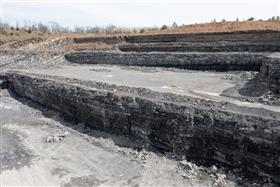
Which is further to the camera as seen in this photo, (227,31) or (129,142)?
(227,31)

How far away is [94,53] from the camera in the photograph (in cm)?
2375

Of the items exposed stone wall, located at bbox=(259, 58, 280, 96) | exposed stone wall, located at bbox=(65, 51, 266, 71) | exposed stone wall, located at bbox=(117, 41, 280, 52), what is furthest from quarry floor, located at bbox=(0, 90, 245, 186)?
exposed stone wall, located at bbox=(117, 41, 280, 52)

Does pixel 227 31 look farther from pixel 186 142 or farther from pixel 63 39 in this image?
pixel 186 142

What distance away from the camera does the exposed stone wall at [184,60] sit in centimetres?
1716

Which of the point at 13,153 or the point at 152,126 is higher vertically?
the point at 152,126

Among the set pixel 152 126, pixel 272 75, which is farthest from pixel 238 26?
pixel 152 126

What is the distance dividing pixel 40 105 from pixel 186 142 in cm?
856

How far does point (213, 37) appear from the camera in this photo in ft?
77.5

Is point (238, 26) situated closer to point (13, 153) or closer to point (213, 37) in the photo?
point (213, 37)

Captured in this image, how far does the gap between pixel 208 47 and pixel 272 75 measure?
9.43 meters

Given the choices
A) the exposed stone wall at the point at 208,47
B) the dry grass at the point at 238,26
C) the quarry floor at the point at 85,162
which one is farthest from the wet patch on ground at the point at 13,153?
the dry grass at the point at 238,26

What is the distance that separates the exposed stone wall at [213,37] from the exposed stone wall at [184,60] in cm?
439

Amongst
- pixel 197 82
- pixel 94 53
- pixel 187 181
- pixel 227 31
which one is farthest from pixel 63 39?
pixel 187 181

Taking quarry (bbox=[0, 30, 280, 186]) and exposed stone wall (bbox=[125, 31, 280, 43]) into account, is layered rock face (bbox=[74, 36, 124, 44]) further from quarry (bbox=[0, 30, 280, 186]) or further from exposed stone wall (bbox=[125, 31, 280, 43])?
quarry (bbox=[0, 30, 280, 186])
